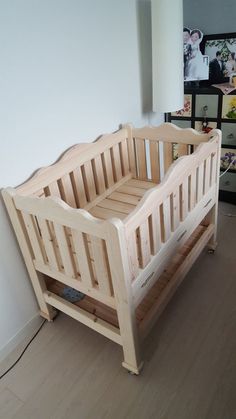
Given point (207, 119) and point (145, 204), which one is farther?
point (207, 119)

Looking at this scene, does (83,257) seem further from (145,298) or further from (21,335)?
(21,335)

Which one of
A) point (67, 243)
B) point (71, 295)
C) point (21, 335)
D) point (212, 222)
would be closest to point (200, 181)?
point (212, 222)

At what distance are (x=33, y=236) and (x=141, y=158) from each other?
876 millimetres

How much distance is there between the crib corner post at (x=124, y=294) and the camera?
0.95 meters

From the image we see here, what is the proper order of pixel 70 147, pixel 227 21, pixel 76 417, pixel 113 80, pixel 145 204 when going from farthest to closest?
1. pixel 227 21
2. pixel 113 80
3. pixel 70 147
4. pixel 76 417
5. pixel 145 204

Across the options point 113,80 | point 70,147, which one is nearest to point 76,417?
point 70,147

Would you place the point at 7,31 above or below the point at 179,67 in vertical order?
above

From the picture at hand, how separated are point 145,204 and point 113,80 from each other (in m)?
0.93

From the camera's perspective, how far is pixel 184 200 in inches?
54.1

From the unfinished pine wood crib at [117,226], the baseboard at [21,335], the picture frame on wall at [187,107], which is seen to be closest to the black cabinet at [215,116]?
the picture frame on wall at [187,107]

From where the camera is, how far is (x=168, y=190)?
1.19 meters

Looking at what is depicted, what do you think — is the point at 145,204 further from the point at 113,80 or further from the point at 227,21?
the point at 227,21

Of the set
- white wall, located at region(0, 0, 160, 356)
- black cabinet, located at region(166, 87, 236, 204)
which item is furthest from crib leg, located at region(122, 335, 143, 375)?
black cabinet, located at region(166, 87, 236, 204)

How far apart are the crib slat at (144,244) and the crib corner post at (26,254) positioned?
19.8 inches
